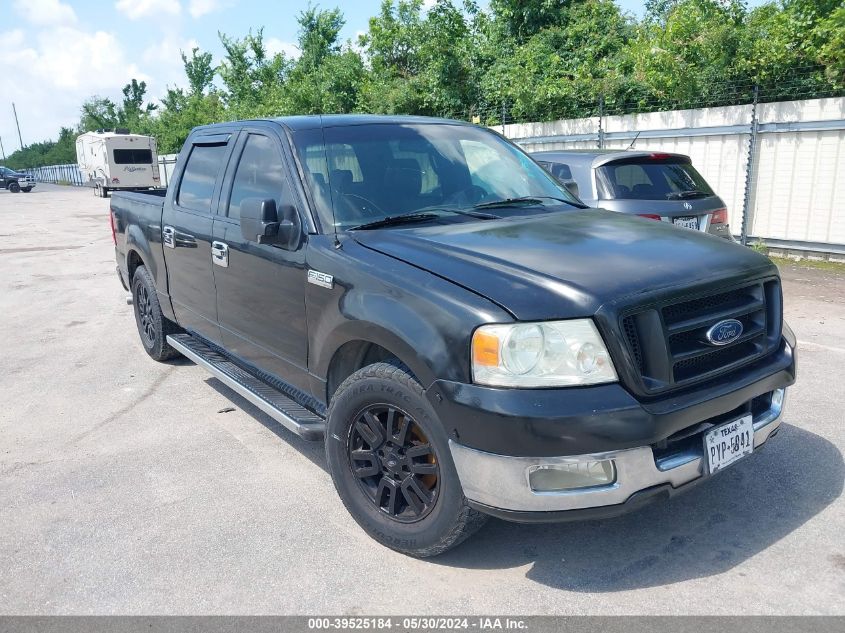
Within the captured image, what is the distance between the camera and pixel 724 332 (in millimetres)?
2934

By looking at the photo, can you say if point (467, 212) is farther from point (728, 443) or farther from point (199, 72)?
point (199, 72)

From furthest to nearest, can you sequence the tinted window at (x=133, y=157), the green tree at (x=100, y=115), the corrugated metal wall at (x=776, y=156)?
the green tree at (x=100, y=115)
the tinted window at (x=133, y=157)
the corrugated metal wall at (x=776, y=156)

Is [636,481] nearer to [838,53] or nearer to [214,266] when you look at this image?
[214,266]

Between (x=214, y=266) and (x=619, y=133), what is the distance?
10.1 m

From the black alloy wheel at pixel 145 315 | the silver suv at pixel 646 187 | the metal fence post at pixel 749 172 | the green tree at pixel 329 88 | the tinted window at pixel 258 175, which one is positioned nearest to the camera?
the tinted window at pixel 258 175

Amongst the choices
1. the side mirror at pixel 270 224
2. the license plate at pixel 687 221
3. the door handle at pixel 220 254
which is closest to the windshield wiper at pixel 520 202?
the side mirror at pixel 270 224

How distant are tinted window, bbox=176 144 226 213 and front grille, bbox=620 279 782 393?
9.99ft

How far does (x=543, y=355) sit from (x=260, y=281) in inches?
75.1

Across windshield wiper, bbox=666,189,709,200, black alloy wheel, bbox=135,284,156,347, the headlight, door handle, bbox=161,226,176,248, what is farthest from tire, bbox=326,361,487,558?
windshield wiper, bbox=666,189,709,200

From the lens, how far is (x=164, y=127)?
138 ft

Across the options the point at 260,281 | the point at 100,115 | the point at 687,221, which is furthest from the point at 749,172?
the point at 100,115

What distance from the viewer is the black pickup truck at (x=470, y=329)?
8.59 ft

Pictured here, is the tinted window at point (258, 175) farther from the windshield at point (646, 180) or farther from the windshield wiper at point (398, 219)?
the windshield at point (646, 180)

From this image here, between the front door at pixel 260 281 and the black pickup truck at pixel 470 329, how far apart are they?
0.01 m
